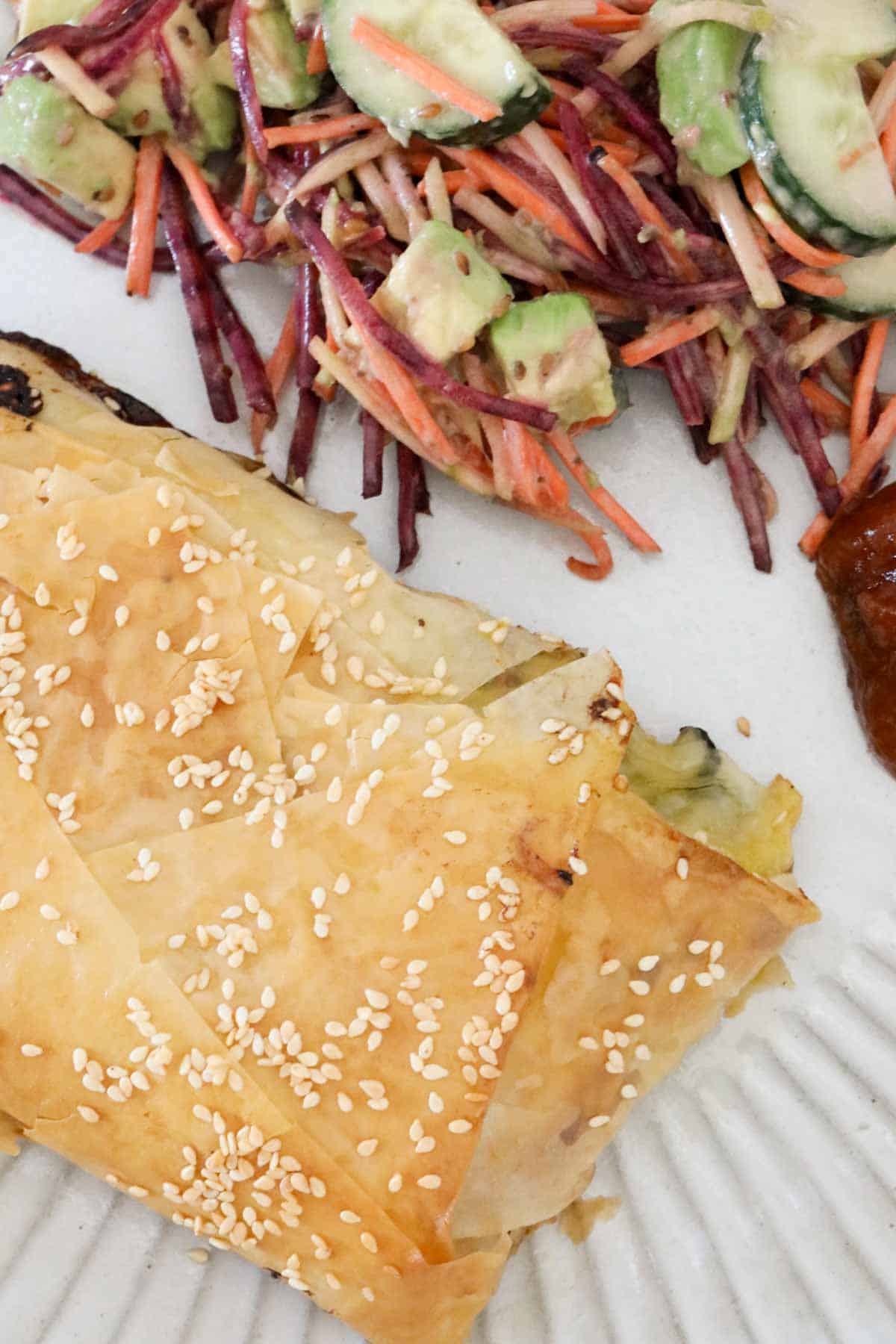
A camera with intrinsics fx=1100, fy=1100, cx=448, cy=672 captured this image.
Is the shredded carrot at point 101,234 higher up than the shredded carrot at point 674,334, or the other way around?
the shredded carrot at point 101,234

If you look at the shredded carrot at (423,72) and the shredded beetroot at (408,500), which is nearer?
the shredded carrot at (423,72)

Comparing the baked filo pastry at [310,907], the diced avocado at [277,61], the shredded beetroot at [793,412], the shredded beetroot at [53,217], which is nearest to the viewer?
the baked filo pastry at [310,907]

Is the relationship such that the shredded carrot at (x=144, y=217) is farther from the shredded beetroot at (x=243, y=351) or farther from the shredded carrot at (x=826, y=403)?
the shredded carrot at (x=826, y=403)

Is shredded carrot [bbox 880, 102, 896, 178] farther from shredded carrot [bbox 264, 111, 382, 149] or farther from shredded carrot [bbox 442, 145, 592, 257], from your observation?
shredded carrot [bbox 264, 111, 382, 149]

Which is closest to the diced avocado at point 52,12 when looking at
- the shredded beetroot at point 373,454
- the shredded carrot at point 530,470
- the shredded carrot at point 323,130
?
the shredded carrot at point 323,130

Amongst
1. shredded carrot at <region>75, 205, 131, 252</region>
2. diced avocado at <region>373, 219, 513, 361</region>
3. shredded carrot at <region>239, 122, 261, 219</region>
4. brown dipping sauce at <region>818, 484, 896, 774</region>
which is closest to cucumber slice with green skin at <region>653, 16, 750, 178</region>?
diced avocado at <region>373, 219, 513, 361</region>
